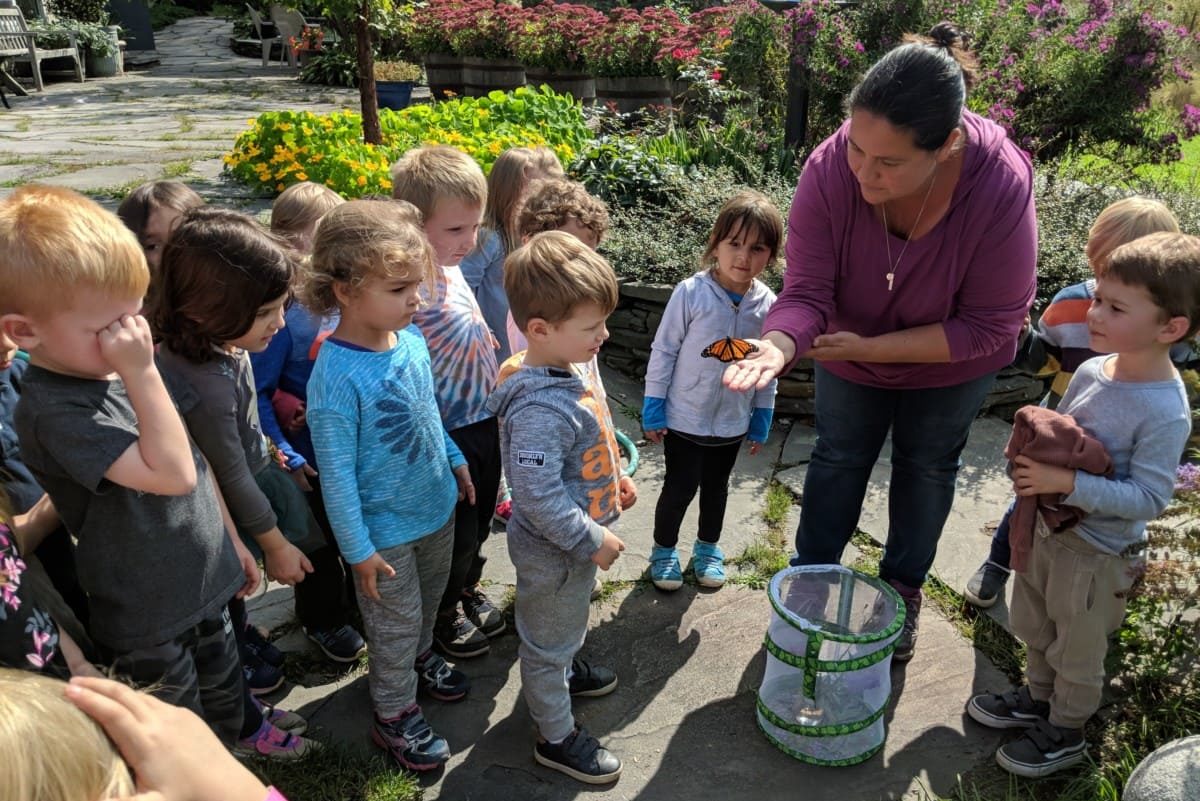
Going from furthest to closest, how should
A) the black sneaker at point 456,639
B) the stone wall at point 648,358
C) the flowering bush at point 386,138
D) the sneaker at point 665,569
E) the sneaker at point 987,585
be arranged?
the flowering bush at point 386,138 < the stone wall at point 648,358 < the sneaker at point 665,569 < the sneaker at point 987,585 < the black sneaker at point 456,639

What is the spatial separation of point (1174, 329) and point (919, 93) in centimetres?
81

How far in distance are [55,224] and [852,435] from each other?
204 centimetres

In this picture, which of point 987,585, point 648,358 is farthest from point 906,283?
point 648,358

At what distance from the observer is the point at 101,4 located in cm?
1602

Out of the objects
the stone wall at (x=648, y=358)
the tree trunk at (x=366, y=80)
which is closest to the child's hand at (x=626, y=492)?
the stone wall at (x=648, y=358)

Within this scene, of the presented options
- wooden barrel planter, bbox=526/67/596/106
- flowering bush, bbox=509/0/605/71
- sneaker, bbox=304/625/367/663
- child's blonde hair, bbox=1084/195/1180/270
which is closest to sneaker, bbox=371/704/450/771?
sneaker, bbox=304/625/367/663

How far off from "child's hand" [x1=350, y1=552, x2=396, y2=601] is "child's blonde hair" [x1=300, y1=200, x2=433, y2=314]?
606 millimetres

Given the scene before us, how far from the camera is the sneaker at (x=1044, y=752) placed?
228 centimetres

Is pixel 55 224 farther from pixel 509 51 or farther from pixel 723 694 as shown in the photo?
pixel 509 51

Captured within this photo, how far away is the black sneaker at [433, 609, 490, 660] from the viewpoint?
108 inches

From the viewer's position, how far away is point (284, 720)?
2.39m

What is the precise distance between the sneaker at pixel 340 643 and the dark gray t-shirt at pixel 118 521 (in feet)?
2.59

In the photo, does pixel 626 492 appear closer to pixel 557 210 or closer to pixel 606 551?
pixel 606 551

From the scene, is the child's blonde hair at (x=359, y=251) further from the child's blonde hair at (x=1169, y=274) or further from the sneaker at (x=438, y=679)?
the child's blonde hair at (x=1169, y=274)
